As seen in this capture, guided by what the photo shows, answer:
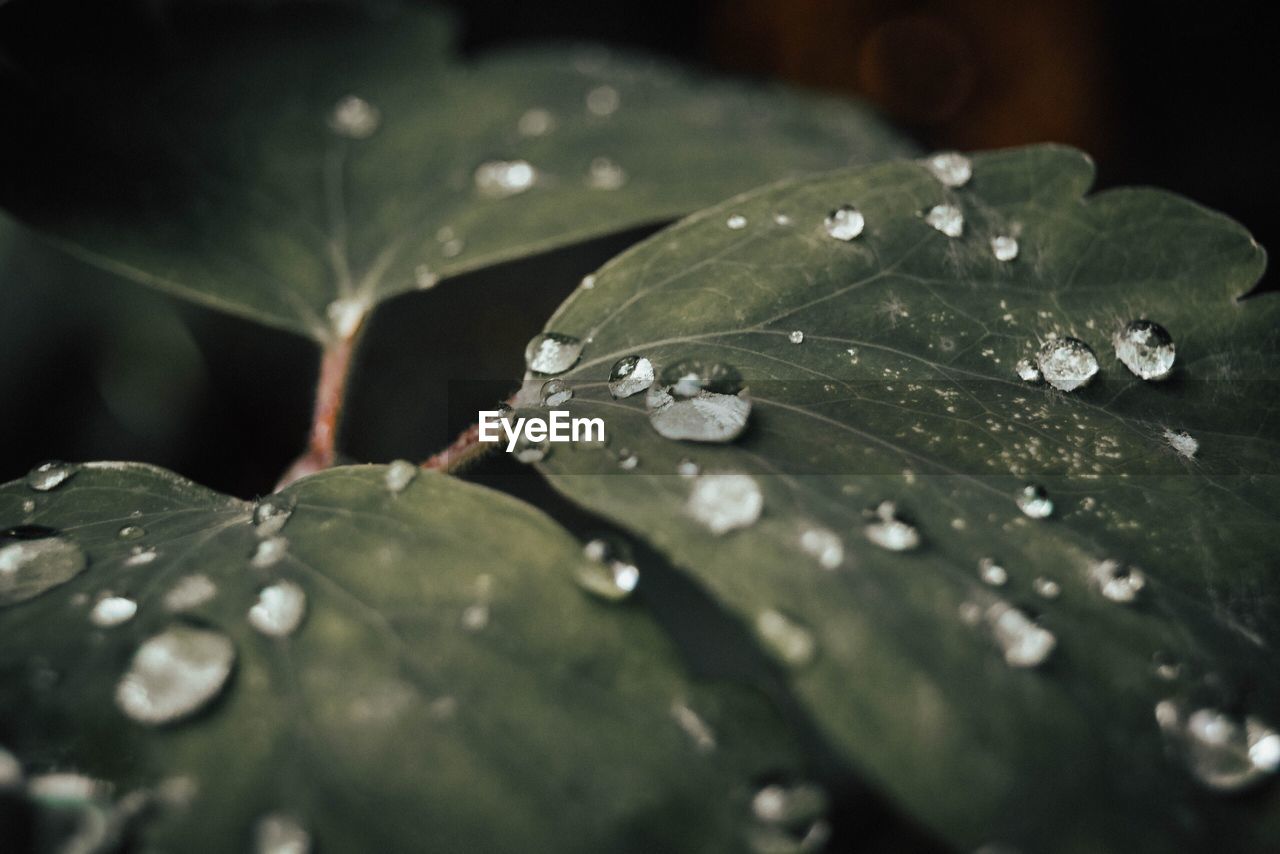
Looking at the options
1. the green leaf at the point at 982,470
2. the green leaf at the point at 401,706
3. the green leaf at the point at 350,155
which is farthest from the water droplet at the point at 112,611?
the green leaf at the point at 350,155

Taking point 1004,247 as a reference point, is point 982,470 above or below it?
below

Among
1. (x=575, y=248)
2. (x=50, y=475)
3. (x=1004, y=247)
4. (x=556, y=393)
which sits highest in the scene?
(x=1004, y=247)

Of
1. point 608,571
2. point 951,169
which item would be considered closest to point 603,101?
point 951,169

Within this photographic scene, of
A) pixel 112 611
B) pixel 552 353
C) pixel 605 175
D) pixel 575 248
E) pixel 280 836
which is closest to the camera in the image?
pixel 280 836

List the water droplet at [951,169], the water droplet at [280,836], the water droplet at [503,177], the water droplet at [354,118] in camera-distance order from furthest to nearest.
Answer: the water droplet at [354,118] < the water droplet at [503,177] < the water droplet at [951,169] < the water droplet at [280,836]

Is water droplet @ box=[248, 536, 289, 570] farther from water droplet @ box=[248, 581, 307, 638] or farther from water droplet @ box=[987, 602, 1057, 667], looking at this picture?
water droplet @ box=[987, 602, 1057, 667]

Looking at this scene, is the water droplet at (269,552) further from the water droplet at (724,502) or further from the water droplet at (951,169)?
the water droplet at (951,169)

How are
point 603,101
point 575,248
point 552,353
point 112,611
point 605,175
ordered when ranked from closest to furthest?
1. point 112,611
2. point 552,353
3. point 605,175
4. point 603,101
5. point 575,248

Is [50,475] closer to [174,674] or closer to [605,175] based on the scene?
[174,674]
